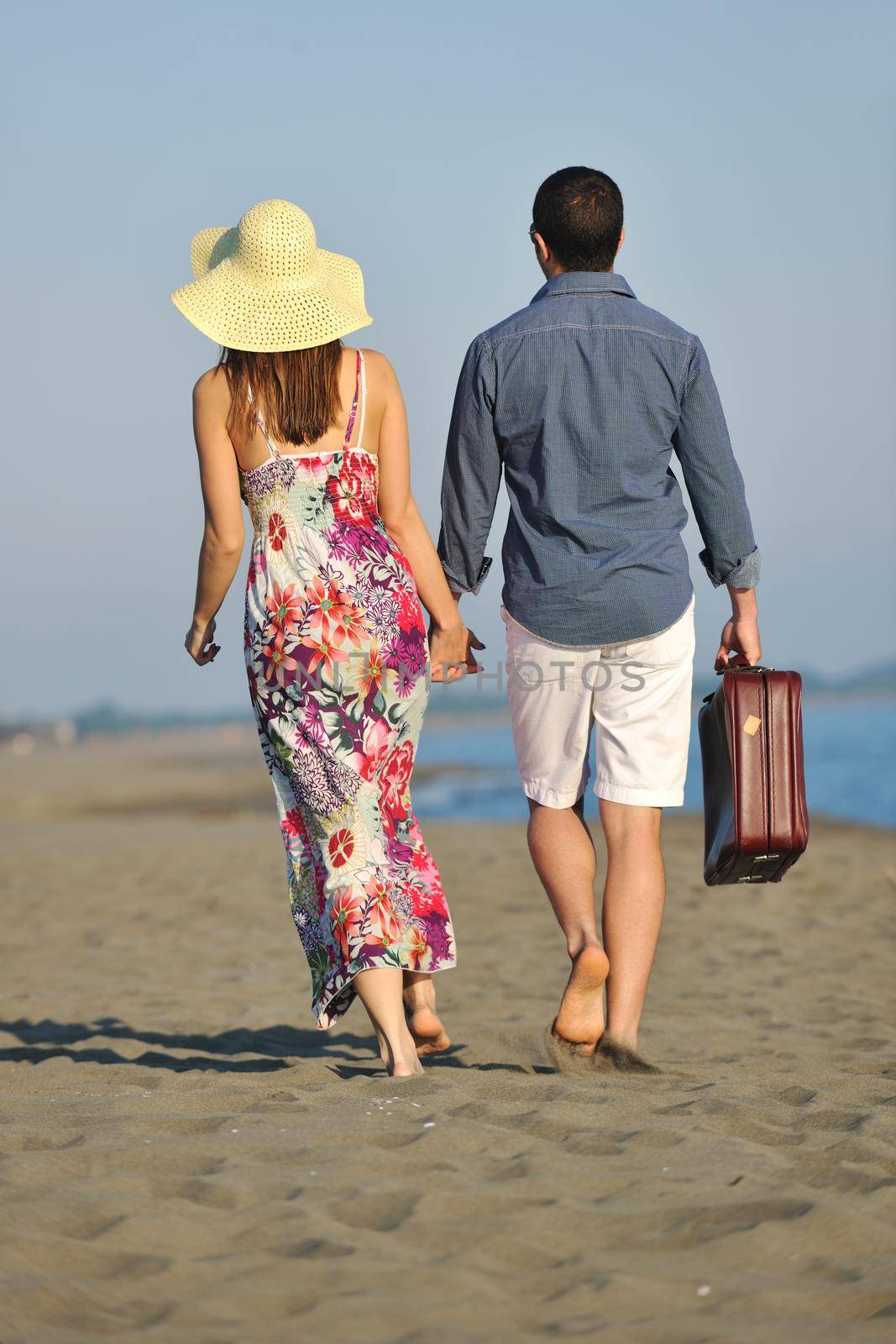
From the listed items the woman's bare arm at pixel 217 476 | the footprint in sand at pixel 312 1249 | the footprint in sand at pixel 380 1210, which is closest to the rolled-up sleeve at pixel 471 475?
the woman's bare arm at pixel 217 476

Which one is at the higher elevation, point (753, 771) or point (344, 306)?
point (344, 306)

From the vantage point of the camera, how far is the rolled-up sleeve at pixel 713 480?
3.39 meters

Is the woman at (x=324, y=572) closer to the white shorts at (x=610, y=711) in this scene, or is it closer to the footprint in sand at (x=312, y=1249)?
the white shorts at (x=610, y=711)

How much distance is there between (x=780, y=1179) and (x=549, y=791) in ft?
4.20

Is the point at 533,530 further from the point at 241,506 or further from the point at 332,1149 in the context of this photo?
the point at 332,1149

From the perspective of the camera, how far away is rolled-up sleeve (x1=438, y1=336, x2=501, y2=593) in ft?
11.3

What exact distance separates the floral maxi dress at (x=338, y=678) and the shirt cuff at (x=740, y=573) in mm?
766

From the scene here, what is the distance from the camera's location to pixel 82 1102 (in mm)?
3051

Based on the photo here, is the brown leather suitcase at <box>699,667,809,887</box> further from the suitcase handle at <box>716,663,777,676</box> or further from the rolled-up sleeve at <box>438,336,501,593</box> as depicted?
the rolled-up sleeve at <box>438,336,501,593</box>

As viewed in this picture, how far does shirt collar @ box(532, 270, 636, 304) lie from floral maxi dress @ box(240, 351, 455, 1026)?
558 millimetres

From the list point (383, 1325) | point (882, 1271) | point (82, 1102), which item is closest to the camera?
point (383, 1325)

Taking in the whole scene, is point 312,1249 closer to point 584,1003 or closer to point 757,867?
point 584,1003

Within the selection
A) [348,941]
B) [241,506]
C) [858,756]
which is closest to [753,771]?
[348,941]

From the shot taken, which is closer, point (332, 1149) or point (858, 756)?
point (332, 1149)
